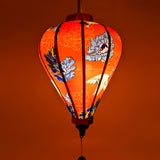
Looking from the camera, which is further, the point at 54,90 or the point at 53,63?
the point at 54,90

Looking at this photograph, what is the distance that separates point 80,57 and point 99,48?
0.29 ft

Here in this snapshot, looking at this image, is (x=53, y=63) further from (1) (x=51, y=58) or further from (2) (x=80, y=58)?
(2) (x=80, y=58)

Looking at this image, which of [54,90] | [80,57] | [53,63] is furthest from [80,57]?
[54,90]

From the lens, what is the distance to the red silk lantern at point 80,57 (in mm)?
920

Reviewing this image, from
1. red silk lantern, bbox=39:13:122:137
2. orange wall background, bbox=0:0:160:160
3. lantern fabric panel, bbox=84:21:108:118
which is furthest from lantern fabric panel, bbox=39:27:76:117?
orange wall background, bbox=0:0:160:160

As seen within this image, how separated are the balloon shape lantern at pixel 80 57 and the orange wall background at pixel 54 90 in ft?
2.03

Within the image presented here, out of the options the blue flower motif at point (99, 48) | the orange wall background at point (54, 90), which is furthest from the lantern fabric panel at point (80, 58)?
the orange wall background at point (54, 90)

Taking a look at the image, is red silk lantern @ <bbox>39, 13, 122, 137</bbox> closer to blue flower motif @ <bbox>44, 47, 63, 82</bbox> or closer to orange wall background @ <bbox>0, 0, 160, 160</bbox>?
blue flower motif @ <bbox>44, 47, 63, 82</bbox>

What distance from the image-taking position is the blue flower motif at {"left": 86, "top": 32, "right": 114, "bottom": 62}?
93 cm

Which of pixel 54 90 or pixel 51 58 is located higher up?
pixel 51 58

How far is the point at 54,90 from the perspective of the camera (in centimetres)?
163
